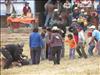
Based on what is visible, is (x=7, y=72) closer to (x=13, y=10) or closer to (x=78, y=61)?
(x=78, y=61)

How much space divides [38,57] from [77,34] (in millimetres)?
2132

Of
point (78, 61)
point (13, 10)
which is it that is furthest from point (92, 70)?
point (13, 10)

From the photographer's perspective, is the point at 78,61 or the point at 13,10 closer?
the point at 78,61

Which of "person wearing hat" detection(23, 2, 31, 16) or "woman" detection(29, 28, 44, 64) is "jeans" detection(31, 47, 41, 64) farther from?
"person wearing hat" detection(23, 2, 31, 16)

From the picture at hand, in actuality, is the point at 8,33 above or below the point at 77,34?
below

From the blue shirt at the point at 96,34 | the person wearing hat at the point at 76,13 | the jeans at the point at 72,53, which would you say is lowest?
the jeans at the point at 72,53

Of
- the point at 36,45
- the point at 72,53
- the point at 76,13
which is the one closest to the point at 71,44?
the point at 72,53

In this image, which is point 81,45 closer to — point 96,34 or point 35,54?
point 96,34

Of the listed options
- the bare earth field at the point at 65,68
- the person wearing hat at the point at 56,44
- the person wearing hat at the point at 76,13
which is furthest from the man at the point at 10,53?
the person wearing hat at the point at 76,13

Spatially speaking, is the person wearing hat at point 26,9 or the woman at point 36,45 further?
the person wearing hat at point 26,9

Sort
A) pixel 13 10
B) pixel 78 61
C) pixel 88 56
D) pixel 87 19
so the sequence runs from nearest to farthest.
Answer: pixel 78 61 → pixel 88 56 → pixel 87 19 → pixel 13 10

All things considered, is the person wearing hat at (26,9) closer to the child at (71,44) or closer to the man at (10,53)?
the child at (71,44)

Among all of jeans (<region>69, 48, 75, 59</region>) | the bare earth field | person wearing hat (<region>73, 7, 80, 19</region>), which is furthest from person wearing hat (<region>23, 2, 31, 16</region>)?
jeans (<region>69, 48, 75, 59</region>)

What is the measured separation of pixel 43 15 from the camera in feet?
116
